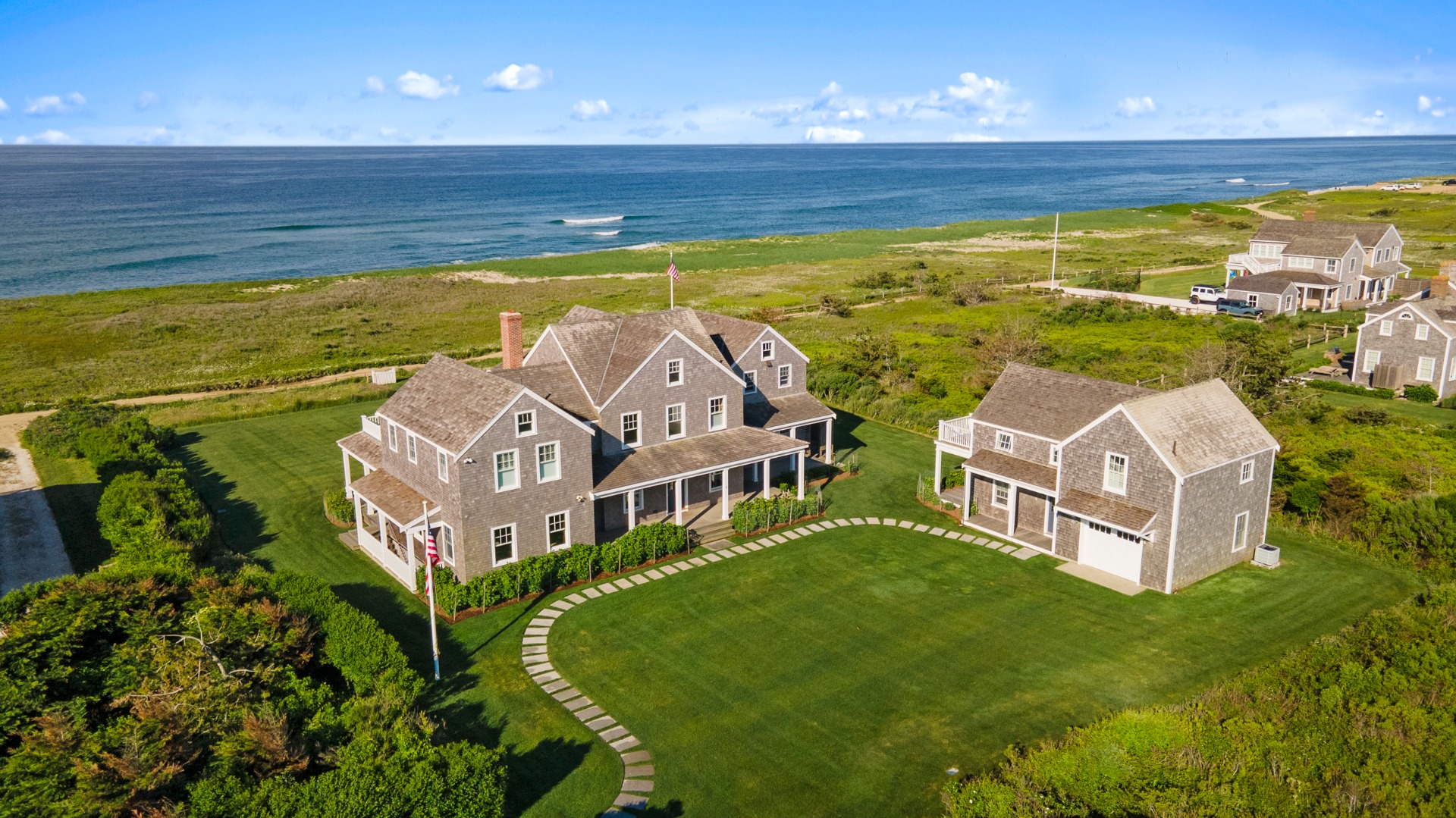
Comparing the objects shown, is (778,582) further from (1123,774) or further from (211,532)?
(211,532)

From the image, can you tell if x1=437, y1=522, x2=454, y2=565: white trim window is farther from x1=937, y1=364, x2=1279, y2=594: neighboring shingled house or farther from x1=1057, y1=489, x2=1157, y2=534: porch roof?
x1=1057, y1=489, x2=1157, y2=534: porch roof

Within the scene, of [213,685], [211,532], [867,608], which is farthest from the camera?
[211,532]

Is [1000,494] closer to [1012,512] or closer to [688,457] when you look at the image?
[1012,512]

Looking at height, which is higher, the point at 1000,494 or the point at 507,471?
the point at 507,471

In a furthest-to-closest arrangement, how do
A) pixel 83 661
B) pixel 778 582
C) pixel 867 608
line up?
pixel 778 582 < pixel 867 608 < pixel 83 661

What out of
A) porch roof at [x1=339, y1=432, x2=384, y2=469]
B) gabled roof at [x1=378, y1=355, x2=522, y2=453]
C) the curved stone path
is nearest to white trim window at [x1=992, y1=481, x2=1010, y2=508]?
the curved stone path

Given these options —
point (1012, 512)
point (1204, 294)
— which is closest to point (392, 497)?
point (1012, 512)

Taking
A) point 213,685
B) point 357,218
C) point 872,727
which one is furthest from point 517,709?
point 357,218

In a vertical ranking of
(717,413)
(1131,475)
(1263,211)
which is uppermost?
(1263,211)
